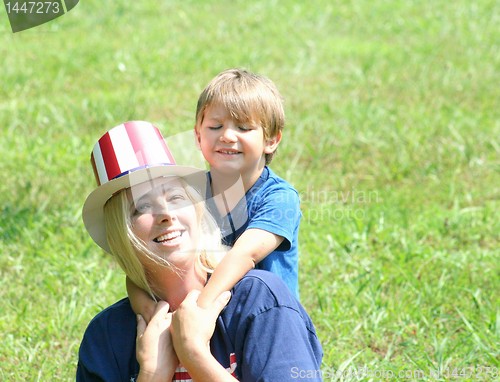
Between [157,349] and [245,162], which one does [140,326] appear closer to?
[157,349]

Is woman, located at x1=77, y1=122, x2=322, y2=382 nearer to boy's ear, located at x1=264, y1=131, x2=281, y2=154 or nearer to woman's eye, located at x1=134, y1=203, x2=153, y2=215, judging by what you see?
woman's eye, located at x1=134, y1=203, x2=153, y2=215

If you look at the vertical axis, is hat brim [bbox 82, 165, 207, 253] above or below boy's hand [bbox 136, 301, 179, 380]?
above

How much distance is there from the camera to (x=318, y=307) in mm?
4723

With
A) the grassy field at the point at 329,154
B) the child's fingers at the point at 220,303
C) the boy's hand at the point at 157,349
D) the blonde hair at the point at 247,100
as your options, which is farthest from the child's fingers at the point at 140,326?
the grassy field at the point at 329,154

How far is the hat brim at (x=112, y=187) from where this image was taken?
2.94 metres

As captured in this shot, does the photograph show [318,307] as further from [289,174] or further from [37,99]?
[37,99]

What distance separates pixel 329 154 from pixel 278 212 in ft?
11.4

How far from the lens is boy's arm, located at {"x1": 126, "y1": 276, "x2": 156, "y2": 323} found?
2949mm

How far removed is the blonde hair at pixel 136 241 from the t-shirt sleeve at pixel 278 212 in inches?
11.0

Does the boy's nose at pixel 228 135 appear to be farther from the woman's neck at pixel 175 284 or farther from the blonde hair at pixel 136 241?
the woman's neck at pixel 175 284

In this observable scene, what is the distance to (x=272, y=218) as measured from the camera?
11.1 feet

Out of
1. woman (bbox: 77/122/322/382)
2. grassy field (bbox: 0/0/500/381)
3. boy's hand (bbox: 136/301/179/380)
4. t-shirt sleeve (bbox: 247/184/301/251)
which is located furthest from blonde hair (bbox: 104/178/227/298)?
grassy field (bbox: 0/0/500/381)

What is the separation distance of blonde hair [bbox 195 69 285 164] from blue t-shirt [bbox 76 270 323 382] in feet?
3.04

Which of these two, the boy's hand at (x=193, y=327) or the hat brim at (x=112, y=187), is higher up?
the hat brim at (x=112, y=187)
